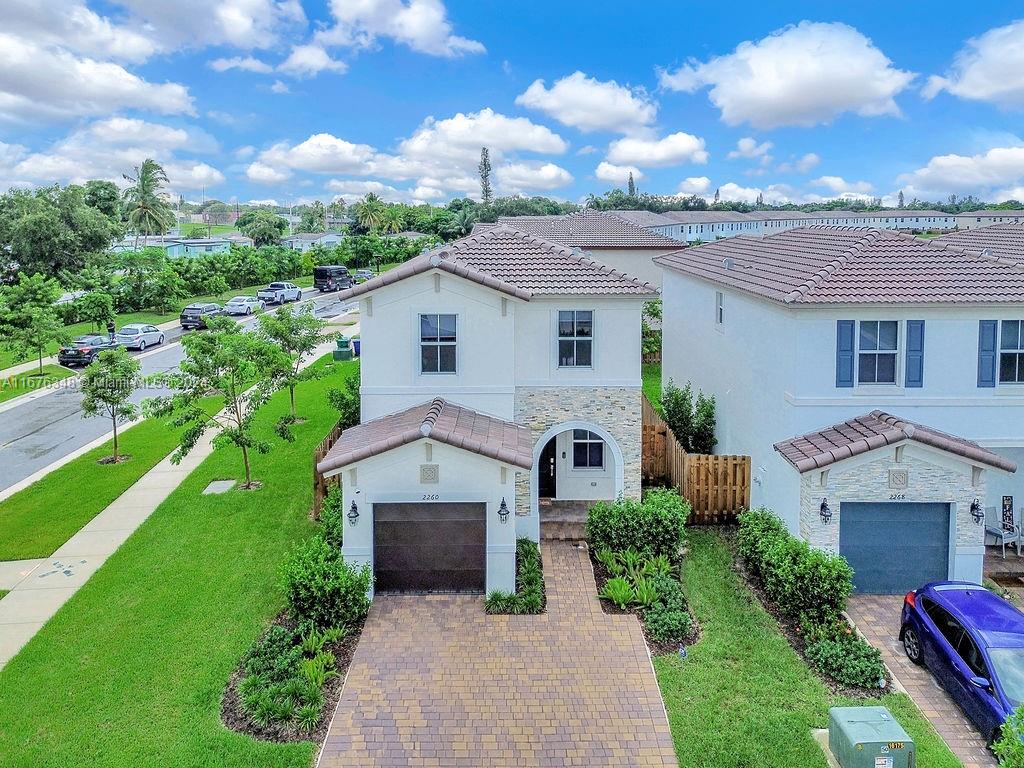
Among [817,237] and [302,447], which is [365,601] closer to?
[302,447]

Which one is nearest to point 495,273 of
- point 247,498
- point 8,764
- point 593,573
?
point 593,573

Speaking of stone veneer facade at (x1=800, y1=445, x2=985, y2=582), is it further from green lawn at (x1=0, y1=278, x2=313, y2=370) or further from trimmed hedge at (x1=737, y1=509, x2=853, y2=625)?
green lawn at (x1=0, y1=278, x2=313, y2=370)

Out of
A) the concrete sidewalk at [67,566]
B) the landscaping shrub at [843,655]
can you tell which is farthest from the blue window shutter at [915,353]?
the concrete sidewalk at [67,566]

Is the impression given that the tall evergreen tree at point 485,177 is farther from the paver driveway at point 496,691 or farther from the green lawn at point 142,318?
the paver driveway at point 496,691

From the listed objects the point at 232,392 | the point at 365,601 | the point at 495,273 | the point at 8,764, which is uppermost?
the point at 495,273

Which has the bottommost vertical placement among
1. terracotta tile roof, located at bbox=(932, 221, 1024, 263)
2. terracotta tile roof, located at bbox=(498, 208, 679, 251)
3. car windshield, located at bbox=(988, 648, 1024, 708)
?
car windshield, located at bbox=(988, 648, 1024, 708)

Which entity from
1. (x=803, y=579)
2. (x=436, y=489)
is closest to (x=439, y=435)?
(x=436, y=489)

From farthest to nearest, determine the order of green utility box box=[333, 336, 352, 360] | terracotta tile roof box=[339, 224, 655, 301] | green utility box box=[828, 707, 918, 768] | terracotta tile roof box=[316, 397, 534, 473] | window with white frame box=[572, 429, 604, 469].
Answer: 1. green utility box box=[333, 336, 352, 360]
2. window with white frame box=[572, 429, 604, 469]
3. terracotta tile roof box=[339, 224, 655, 301]
4. terracotta tile roof box=[316, 397, 534, 473]
5. green utility box box=[828, 707, 918, 768]

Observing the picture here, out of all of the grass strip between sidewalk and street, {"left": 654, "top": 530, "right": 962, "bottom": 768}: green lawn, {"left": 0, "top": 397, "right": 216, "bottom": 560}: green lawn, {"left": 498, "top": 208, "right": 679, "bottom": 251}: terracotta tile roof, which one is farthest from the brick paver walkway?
{"left": 498, "top": 208, "right": 679, "bottom": 251}: terracotta tile roof
